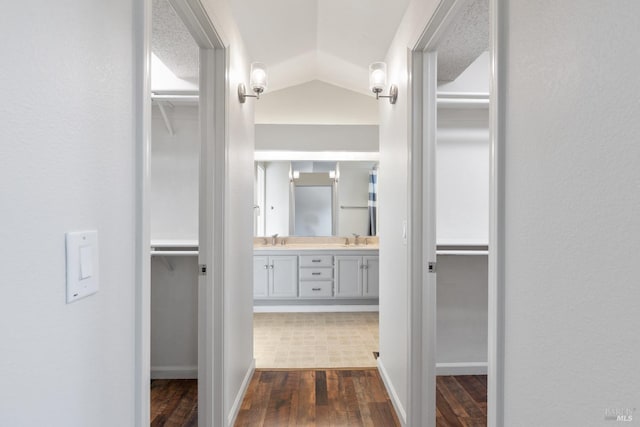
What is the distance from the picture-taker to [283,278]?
174 inches

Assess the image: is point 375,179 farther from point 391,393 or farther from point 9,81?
point 9,81

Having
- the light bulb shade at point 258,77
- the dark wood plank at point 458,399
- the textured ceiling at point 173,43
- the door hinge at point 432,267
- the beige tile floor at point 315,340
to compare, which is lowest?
the dark wood plank at point 458,399

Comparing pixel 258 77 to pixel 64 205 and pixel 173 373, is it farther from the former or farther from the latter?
pixel 173 373

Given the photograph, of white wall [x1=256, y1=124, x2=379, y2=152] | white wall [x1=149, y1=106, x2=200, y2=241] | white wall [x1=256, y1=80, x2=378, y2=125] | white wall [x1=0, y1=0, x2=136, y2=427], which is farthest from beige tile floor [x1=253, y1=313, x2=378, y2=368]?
white wall [x1=256, y1=80, x2=378, y2=125]

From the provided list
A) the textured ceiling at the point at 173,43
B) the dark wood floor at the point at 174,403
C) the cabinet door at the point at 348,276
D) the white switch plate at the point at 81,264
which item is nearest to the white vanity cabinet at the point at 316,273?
the cabinet door at the point at 348,276

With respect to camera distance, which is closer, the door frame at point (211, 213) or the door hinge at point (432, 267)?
the door frame at point (211, 213)

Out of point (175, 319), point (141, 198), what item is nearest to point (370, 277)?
point (175, 319)

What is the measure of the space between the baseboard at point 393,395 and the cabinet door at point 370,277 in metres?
1.61

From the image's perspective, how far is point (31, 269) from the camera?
0.57m

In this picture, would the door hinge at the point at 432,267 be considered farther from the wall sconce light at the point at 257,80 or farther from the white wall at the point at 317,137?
the white wall at the point at 317,137

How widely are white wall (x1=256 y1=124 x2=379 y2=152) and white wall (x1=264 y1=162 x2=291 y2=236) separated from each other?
1.23 ft

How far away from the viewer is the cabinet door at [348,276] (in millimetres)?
4430

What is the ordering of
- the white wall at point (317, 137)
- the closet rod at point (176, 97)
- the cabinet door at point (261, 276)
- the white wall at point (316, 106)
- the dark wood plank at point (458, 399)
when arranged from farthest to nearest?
the white wall at point (317, 137) < the cabinet door at point (261, 276) < the white wall at point (316, 106) < the closet rod at point (176, 97) < the dark wood plank at point (458, 399)

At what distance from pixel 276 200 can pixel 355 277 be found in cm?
151
